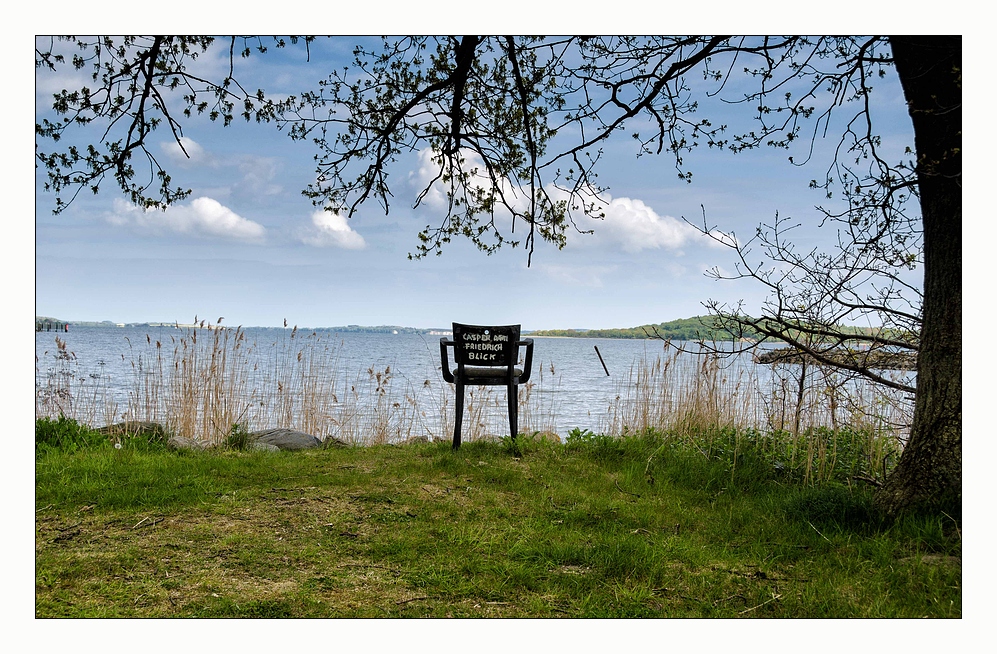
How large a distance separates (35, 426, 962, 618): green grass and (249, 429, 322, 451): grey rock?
936 mm

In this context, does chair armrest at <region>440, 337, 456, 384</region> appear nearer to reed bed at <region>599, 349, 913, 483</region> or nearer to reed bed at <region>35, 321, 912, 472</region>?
reed bed at <region>35, 321, 912, 472</region>

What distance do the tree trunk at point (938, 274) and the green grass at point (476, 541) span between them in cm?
26

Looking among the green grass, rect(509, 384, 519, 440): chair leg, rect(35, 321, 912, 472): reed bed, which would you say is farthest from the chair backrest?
rect(35, 321, 912, 472): reed bed

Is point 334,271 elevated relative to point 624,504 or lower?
elevated

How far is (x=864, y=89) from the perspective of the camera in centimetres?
379

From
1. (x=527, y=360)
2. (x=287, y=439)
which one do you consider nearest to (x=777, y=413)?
(x=527, y=360)

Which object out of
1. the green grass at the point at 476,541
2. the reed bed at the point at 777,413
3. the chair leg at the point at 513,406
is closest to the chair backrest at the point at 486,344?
the chair leg at the point at 513,406

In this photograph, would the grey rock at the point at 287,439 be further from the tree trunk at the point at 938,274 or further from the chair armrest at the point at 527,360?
the tree trunk at the point at 938,274

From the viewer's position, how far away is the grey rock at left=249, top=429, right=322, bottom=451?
592 centimetres

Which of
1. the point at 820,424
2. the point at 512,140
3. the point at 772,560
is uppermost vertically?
the point at 512,140

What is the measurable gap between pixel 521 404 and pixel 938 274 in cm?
476
